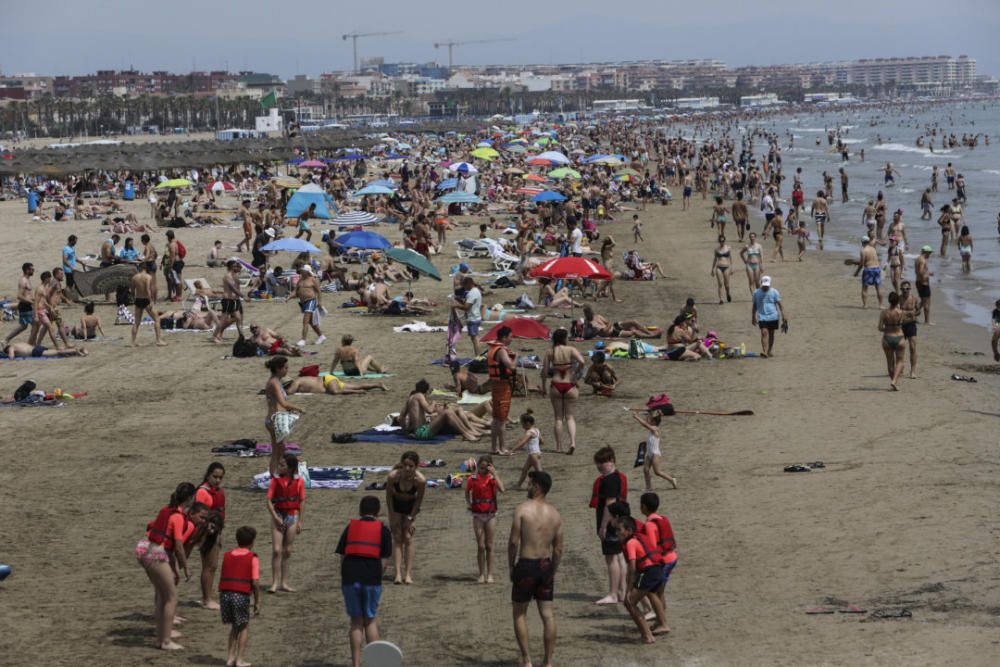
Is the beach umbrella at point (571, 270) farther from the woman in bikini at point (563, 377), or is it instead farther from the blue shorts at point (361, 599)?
the blue shorts at point (361, 599)

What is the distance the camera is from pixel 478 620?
858cm

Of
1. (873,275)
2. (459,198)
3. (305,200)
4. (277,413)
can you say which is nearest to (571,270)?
(873,275)

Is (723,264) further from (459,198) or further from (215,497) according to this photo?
(215,497)

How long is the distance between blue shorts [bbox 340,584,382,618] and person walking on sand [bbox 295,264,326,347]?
1176cm

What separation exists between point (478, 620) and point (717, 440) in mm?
5799

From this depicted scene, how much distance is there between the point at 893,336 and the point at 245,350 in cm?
857

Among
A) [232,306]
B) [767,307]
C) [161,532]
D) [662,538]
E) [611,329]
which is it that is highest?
[161,532]

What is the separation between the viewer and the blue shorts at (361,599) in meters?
7.58

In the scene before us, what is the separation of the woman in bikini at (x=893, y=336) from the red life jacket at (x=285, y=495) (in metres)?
8.81

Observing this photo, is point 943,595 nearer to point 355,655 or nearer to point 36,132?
point 355,655

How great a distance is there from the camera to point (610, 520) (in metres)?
8.77

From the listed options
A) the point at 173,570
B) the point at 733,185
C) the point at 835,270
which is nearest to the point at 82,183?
the point at 733,185

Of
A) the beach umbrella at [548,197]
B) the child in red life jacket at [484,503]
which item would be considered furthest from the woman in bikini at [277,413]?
the beach umbrella at [548,197]

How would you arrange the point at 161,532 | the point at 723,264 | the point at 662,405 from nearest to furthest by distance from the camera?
1. the point at 161,532
2. the point at 662,405
3. the point at 723,264
